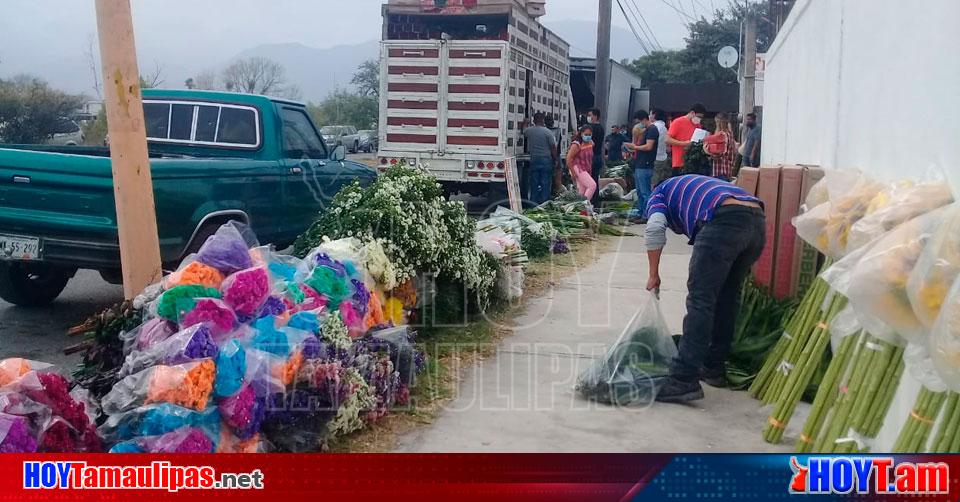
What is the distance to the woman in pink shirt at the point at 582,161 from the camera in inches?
589

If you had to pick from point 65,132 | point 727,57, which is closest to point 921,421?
point 727,57

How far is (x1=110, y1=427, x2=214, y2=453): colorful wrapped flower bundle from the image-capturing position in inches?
146

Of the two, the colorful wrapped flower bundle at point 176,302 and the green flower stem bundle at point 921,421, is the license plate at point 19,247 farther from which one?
the green flower stem bundle at point 921,421

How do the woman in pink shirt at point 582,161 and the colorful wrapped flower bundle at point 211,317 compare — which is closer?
the colorful wrapped flower bundle at point 211,317

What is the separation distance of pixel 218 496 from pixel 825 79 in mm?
5889

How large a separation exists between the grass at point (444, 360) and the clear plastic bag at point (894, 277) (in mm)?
2503

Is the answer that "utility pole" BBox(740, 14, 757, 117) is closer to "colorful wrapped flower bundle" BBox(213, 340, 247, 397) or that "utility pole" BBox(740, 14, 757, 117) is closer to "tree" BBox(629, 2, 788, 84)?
"colorful wrapped flower bundle" BBox(213, 340, 247, 397)

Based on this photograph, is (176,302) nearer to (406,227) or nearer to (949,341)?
(406,227)

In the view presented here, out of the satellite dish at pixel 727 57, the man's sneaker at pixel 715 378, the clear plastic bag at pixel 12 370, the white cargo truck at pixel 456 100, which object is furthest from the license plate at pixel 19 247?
the satellite dish at pixel 727 57

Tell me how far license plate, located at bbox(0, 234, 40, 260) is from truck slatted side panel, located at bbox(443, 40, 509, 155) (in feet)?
26.9

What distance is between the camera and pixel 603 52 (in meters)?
20.1

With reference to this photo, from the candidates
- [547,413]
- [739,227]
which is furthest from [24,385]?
[739,227]

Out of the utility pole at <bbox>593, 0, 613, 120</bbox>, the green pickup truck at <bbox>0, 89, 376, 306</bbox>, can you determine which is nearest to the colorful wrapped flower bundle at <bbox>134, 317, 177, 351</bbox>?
the green pickup truck at <bbox>0, 89, 376, 306</bbox>

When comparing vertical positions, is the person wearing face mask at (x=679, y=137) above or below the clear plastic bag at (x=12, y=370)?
above
